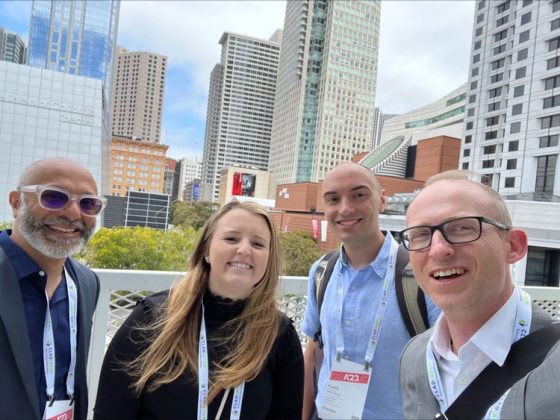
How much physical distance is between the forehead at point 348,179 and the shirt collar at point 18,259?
1.39 m

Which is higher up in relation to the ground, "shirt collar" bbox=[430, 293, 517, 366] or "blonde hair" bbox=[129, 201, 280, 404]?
"shirt collar" bbox=[430, 293, 517, 366]

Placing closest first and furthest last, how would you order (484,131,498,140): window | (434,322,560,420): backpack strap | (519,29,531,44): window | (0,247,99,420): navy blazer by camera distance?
(434,322,560,420): backpack strap
(0,247,99,420): navy blazer
(519,29,531,44): window
(484,131,498,140): window

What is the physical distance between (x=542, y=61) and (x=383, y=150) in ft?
99.3

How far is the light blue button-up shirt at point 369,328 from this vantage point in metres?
1.71

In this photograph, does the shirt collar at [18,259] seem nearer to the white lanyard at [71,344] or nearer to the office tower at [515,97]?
the white lanyard at [71,344]

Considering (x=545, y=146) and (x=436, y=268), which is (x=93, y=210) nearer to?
(x=436, y=268)

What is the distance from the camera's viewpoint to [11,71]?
40625 mm

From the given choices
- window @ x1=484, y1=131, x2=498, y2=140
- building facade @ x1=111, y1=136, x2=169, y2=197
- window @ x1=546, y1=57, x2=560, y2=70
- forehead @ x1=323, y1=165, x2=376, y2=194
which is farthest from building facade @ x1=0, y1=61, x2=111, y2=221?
window @ x1=546, y1=57, x2=560, y2=70

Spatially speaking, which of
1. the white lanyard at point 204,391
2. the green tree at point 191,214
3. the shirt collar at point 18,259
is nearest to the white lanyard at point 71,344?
the shirt collar at point 18,259

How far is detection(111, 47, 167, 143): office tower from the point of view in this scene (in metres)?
129

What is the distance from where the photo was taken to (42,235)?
1.55 metres

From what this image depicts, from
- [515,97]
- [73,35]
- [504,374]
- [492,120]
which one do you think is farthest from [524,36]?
[73,35]

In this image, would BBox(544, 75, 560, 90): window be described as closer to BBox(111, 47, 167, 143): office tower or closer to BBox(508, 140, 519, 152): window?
BBox(508, 140, 519, 152): window

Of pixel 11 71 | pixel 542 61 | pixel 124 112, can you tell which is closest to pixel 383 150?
pixel 542 61
